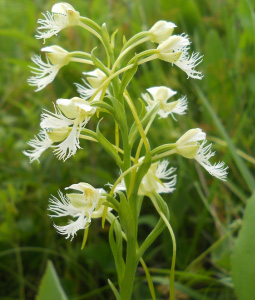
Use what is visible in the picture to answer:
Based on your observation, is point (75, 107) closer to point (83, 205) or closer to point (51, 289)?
point (83, 205)

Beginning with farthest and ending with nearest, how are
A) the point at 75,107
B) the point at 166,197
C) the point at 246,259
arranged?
1. the point at 166,197
2. the point at 246,259
3. the point at 75,107

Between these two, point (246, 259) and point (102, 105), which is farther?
point (246, 259)

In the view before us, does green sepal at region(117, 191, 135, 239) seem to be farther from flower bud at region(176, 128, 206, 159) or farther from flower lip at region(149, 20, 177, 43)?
flower lip at region(149, 20, 177, 43)

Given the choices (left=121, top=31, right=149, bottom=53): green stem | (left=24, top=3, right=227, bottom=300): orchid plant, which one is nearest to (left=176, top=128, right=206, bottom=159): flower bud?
(left=24, top=3, right=227, bottom=300): orchid plant

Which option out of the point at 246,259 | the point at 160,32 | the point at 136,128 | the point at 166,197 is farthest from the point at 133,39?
the point at 166,197

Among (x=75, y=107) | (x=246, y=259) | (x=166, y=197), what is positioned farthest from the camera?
(x=166, y=197)

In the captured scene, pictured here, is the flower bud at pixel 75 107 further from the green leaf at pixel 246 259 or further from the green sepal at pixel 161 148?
the green leaf at pixel 246 259

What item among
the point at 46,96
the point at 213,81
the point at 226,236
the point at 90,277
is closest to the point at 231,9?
the point at 213,81
